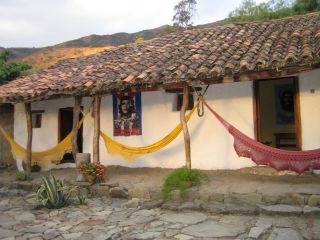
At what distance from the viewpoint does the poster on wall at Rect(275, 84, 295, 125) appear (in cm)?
938

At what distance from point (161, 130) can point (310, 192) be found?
4.15 m

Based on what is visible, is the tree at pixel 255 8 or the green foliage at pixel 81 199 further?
the tree at pixel 255 8

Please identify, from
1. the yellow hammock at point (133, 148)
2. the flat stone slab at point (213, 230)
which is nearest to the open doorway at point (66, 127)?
the yellow hammock at point (133, 148)

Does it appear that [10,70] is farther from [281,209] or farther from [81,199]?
[281,209]

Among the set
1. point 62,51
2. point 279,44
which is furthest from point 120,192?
point 62,51

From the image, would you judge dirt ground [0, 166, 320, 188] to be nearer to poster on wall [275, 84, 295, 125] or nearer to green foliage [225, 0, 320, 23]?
poster on wall [275, 84, 295, 125]

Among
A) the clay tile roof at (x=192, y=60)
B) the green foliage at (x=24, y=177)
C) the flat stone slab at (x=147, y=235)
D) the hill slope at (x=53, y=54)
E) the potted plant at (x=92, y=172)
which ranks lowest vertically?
the flat stone slab at (x=147, y=235)

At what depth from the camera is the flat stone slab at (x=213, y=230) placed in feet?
14.9

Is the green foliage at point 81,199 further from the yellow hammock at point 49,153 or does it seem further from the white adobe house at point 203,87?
the white adobe house at point 203,87

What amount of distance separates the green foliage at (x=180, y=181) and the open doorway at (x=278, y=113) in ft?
11.3

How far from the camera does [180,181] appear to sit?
20.9 ft

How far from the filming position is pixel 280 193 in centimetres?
542

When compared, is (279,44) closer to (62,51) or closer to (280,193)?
(280,193)

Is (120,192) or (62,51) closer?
(120,192)
